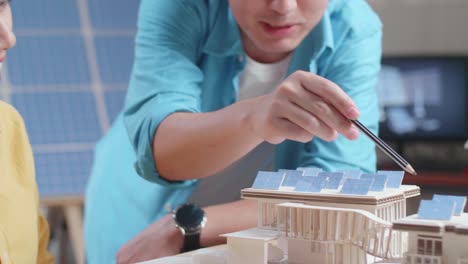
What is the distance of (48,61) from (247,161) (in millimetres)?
2078

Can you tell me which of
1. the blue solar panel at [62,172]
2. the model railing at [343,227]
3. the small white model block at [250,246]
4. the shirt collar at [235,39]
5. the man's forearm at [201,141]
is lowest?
the blue solar panel at [62,172]

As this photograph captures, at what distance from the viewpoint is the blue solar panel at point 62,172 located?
3.11 m

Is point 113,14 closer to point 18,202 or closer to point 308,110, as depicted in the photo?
point 18,202

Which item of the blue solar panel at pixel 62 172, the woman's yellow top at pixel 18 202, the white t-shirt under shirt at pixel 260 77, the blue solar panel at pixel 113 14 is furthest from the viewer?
the blue solar panel at pixel 113 14

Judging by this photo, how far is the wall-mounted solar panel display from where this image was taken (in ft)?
10.5

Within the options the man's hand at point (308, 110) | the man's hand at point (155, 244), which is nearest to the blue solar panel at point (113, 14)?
the man's hand at point (155, 244)

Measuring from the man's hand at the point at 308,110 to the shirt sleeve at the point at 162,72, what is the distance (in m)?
0.32

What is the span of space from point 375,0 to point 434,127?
0.89 meters

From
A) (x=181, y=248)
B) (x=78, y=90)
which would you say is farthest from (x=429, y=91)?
(x=181, y=248)

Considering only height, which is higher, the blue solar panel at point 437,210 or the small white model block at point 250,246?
the blue solar panel at point 437,210

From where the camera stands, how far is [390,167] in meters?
4.35

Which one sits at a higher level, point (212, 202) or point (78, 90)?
point (78, 90)

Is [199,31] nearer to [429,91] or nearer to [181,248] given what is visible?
[181,248]

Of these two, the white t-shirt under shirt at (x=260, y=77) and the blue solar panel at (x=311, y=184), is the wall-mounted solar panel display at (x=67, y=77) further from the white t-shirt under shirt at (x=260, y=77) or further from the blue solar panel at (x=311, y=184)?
the blue solar panel at (x=311, y=184)
